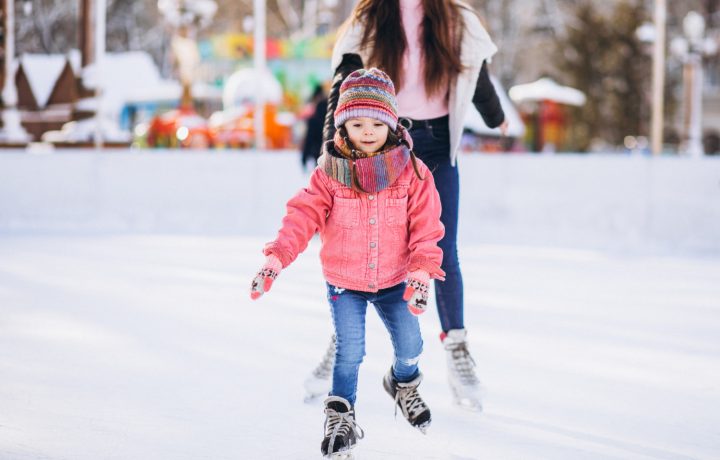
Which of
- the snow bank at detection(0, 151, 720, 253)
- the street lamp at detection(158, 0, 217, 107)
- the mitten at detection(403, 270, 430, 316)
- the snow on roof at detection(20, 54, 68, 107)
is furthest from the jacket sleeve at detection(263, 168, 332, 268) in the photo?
the street lamp at detection(158, 0, 217, 107)

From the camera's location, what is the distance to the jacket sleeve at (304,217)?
202cm

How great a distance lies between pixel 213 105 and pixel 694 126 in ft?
53.6

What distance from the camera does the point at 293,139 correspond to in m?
18.5

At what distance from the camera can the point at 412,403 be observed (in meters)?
2.21

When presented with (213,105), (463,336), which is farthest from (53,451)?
(213,105)

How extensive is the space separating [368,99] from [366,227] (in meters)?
0.31

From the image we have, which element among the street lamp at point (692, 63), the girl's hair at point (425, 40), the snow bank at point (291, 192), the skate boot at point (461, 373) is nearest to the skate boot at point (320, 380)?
the skate boot at point (461, 373)

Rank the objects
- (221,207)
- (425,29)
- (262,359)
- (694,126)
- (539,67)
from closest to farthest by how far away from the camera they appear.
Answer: (425,29) → (262,359) → (221,207) → (694,126) → (539,67)

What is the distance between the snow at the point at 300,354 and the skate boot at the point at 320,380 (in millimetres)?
68

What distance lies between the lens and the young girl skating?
2043 mm

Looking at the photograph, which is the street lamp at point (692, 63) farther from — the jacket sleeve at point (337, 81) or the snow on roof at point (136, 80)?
the jacket sleeve at point (337, 81)

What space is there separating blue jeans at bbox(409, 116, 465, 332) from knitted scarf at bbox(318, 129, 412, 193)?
525mm

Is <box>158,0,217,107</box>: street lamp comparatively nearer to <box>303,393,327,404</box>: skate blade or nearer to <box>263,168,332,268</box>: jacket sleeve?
<box>303,393,327,404</box>: skate blade

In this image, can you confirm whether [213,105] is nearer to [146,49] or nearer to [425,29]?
[146,49]
